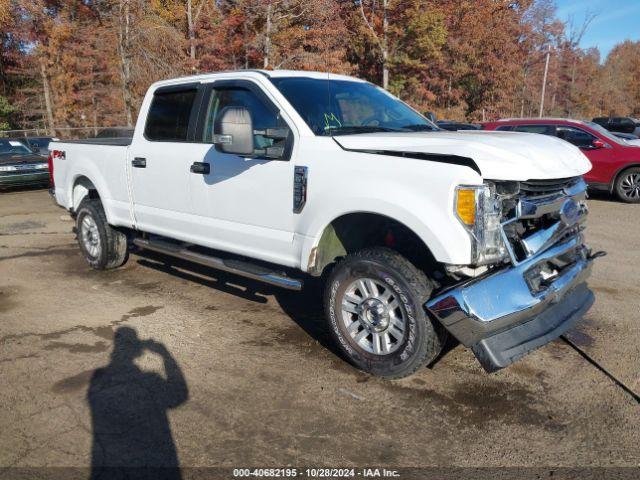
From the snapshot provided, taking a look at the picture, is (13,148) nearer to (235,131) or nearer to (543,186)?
(235,131)

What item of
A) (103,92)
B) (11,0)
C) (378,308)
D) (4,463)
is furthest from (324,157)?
(11,0)

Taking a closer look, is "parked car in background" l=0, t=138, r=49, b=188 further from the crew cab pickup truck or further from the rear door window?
the crew cab pickup truck

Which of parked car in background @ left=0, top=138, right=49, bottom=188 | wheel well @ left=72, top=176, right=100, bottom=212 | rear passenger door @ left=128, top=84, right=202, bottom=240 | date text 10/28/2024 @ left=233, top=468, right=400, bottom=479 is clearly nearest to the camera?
date text 10/28/2024 @ left=233, top=468, right=400, bottom=479

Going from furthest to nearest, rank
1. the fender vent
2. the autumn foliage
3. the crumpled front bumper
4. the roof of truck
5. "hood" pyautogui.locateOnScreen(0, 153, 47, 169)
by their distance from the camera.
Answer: the autumn foliage, "hood" pyautogui.locateOnScreen(0, 153, 47, 169), the roof of truck, the fender vent, the crumpled front bumper

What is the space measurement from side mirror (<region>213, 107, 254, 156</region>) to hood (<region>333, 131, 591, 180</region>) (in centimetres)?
66

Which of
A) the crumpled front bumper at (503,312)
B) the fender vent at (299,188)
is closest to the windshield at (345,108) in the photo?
the fender vent at (299,188)

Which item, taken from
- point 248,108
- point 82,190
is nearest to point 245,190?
point 248,108

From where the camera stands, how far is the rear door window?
5.33m

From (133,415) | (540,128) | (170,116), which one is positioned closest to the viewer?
(133,415)

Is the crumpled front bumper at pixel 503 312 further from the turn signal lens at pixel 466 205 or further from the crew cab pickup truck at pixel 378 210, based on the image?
the turn signal lens at pixel 466 205

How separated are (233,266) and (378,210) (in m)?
1.61

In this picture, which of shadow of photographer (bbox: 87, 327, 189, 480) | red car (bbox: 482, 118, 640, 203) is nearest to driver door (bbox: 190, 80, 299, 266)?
shadow of photographer (bbox: 87, 327, 189, 480)

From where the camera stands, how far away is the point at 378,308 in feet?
12.5

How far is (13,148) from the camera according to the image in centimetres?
1488
